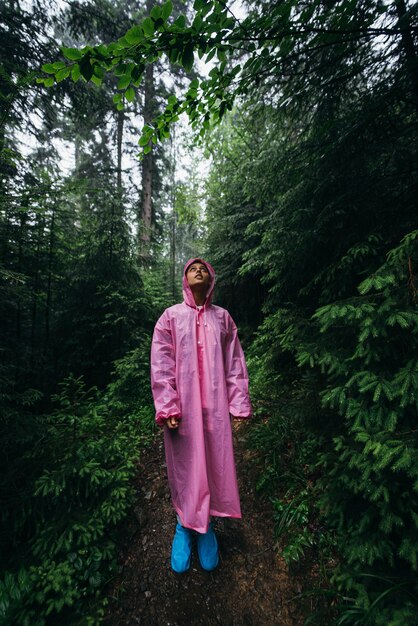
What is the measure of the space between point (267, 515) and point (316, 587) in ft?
2.73

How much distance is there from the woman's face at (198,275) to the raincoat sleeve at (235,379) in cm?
51

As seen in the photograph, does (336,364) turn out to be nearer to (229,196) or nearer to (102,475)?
(102,475)

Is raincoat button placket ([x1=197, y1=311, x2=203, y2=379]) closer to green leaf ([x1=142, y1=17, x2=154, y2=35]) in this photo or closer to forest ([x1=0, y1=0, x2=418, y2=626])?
forest ([x1=0, y1=0, x2=418, y2=626])

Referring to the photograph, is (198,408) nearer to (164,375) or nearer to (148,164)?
(164,375)

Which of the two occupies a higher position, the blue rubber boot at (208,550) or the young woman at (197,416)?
the young woman at (197,416)

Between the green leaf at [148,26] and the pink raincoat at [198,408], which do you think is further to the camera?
the pink raincoat at [198,408]

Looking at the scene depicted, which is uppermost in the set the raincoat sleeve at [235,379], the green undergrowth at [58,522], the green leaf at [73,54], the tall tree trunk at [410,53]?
the tall tree trunk at [410,53]

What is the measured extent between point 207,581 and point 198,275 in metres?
3.06

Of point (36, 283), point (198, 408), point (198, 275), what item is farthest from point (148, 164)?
point (198, 408)

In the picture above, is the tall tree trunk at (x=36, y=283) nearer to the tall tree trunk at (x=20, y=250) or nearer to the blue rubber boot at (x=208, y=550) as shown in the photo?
the tall tree trunk at (x=20, y=250)

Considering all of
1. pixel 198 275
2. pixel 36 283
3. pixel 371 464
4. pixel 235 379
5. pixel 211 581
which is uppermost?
pixel 36 283

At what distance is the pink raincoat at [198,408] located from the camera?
102 inches

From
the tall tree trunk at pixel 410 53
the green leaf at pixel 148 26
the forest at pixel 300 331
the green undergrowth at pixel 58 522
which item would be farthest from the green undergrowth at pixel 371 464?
the green leaf at pixel 148 26

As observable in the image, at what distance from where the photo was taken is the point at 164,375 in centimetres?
263
